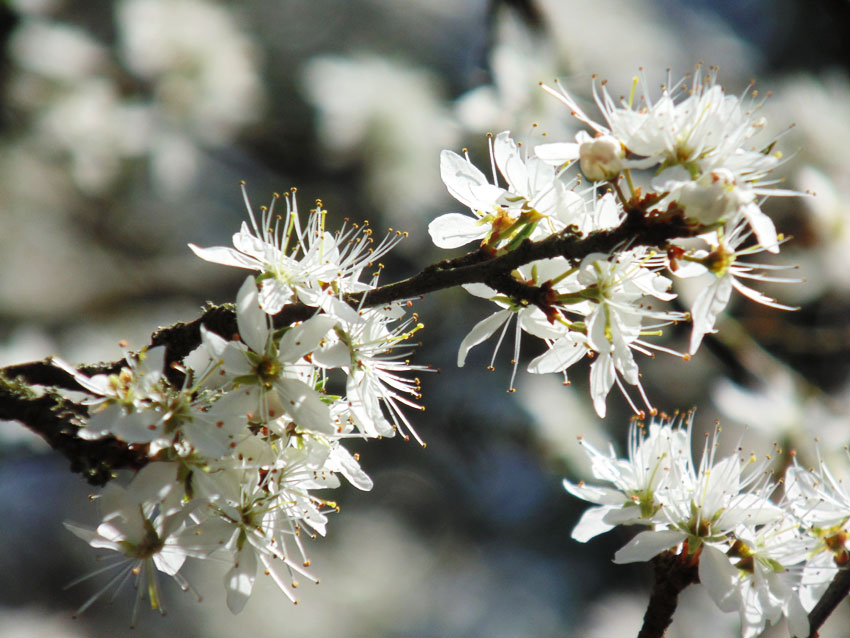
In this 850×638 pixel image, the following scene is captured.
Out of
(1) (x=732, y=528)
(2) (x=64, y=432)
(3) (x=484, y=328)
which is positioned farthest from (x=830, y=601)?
(2) (x=64, y=432)

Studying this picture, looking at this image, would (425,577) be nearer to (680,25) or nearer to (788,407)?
(788,407)

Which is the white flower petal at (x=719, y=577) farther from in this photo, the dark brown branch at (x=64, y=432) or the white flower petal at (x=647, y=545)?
the dark brown branch at (x=64, y=432)

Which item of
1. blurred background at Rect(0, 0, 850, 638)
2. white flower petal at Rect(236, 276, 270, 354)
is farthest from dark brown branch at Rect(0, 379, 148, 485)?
blurred background at Rect(0, 0, 850, 638)

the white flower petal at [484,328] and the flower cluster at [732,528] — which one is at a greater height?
the white flower petal at [484,328]

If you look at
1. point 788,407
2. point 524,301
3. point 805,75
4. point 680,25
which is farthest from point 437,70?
point 524,301

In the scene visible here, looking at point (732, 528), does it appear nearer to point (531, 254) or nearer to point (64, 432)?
point (531, 254)

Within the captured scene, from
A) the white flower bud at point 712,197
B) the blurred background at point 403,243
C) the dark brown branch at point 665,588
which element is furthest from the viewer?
the blurred background at point 403,243

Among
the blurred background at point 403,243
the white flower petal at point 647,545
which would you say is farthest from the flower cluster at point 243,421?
the blurred background at point 403,243
